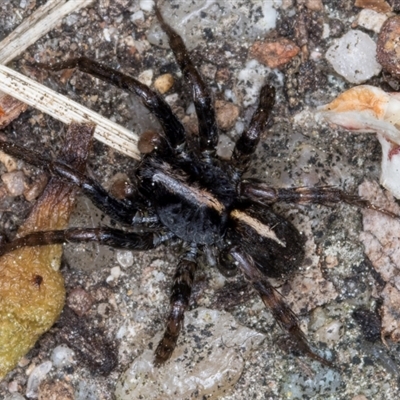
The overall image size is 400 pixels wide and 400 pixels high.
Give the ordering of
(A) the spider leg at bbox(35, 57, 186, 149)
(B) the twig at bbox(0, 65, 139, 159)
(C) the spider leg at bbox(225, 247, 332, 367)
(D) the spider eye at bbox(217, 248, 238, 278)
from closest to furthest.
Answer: (C) the spider leg at bbox(225, 247, 332, 367), (A) the spider leg at bbox(35, 57, 186, 149), (D) the spider eye at bbox(217, 248, 238, 278), (B) the twig at bbox(0, 65, 139, 159)

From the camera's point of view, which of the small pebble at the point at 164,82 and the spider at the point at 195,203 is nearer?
the spider at the point at 195,203

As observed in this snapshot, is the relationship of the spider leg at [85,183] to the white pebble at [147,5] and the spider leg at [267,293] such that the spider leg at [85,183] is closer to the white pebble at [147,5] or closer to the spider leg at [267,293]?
the spider leg at [267,293]

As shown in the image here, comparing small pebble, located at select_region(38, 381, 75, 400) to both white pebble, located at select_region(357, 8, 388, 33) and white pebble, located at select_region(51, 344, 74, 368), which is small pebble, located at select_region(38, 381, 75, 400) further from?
white pebble, located at select_region(357, 8, 388, 33)

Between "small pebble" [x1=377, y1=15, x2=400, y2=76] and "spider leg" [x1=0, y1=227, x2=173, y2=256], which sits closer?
"spider leg" [x1=0, y1=227, x2=173, y2=256]

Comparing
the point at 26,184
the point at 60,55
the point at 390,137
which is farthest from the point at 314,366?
the point at 60,55

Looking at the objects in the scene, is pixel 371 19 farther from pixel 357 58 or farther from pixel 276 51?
pixel 276 51

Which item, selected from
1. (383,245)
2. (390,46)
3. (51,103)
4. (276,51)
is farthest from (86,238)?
(390,46)

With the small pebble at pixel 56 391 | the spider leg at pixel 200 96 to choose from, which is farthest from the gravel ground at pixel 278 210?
the spider leg at pixel 200 96

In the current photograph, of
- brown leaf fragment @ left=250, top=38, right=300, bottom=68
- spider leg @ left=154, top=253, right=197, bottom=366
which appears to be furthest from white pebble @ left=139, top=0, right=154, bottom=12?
spider leg @ left=154, top=253, right=197, bottom=366
